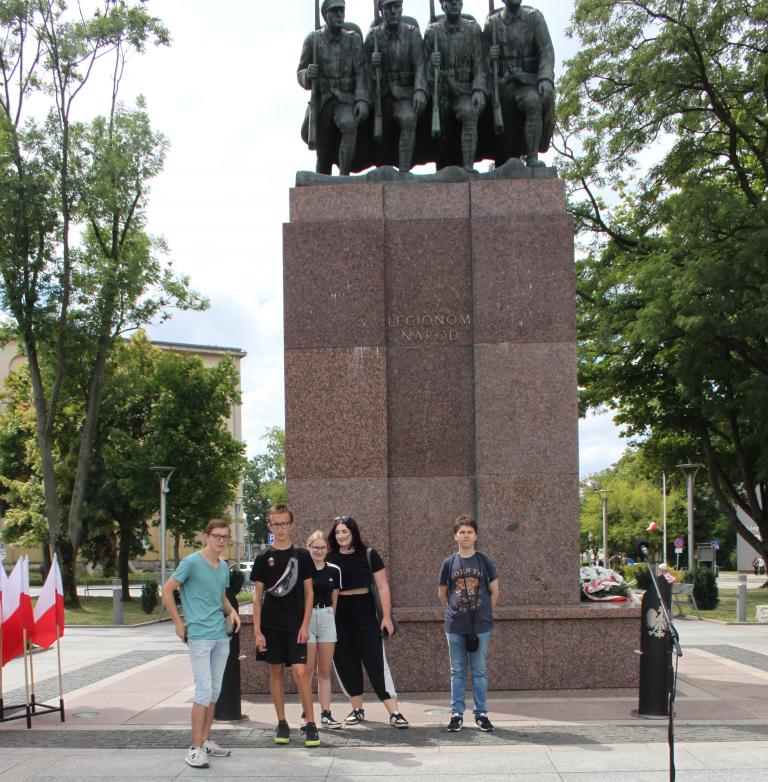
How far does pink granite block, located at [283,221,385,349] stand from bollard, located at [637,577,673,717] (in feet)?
13.0

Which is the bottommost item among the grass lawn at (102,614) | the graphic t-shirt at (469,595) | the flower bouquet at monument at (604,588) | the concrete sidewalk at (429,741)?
the grass lawn at (102,614)

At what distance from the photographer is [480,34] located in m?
11.5

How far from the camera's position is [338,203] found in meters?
10.9

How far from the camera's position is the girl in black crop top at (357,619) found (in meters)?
8.34

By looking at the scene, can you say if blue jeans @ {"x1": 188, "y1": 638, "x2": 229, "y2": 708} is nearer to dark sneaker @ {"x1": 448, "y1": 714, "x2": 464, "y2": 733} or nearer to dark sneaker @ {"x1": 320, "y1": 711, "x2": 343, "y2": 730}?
dark sneaker @ {"x1": 320, "y1": 711, "x2": 343, "y2": 730}

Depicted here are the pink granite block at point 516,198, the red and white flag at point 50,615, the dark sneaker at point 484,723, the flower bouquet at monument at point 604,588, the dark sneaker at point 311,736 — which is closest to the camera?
the dark sneaker at point 311,736

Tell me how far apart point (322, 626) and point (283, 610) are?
1.61ft

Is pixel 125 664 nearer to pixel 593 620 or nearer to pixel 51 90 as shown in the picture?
pixel 593 620

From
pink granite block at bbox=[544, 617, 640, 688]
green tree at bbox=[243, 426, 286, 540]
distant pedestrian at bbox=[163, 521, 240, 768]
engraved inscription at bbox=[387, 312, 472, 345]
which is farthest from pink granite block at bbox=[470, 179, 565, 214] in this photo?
green tree at bbox=[243, 426, 286, 540]

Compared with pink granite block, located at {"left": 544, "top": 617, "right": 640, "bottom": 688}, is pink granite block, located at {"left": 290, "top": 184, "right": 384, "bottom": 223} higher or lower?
higher

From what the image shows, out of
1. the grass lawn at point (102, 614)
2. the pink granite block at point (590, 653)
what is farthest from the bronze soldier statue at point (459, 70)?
the grass lawn at point (102, 614)

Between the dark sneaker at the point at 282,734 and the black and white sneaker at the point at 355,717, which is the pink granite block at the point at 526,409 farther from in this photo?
the dark sneaker at the point at 282,734

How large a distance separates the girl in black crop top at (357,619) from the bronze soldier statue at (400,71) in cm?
488

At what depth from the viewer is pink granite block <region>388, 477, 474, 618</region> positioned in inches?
411
